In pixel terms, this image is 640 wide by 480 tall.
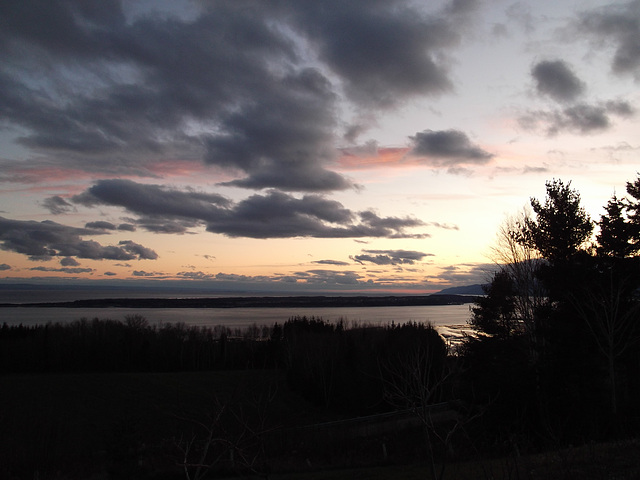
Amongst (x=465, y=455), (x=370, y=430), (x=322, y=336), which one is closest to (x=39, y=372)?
(x=322, y=336)

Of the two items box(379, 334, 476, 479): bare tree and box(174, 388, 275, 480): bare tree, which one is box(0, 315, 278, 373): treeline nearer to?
box(379, 334, 476, 479): bare tree

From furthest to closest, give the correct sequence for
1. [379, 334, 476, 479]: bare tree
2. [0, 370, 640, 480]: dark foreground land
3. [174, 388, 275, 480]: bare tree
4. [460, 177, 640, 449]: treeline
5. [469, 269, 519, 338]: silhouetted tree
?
[469, 269, 519, 338]: silhouetted tree < [460, 177, 640, 449]: treeline < [0, 370, 640, 480]: dark foreground land < [379, 334, 476, 479]: bare tree < [174, 388, 275, 480]: bare tree

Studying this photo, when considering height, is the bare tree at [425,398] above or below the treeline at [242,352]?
above

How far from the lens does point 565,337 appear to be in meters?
20.0

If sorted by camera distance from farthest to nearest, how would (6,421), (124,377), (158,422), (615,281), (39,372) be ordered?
(39,372)
(124,377)
(158,422)
(6,421)
(615,281)

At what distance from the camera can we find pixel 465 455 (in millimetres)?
18703

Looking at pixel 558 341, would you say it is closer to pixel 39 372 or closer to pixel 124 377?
pixel 124 377

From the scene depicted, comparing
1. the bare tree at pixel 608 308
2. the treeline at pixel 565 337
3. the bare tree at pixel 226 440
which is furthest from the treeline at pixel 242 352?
the bare tree at pixel 226 440

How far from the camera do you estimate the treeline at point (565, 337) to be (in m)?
17.6

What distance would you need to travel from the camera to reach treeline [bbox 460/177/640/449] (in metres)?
17.6

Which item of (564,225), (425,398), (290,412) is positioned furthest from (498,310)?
(290,412)

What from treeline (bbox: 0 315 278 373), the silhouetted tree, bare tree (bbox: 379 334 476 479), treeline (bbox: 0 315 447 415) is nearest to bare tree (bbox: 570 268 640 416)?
the silhouetted tree

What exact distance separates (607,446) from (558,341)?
8.30m

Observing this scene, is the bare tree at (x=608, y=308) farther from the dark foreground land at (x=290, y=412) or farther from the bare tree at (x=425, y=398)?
the bare tree at (x=425, y=398)
